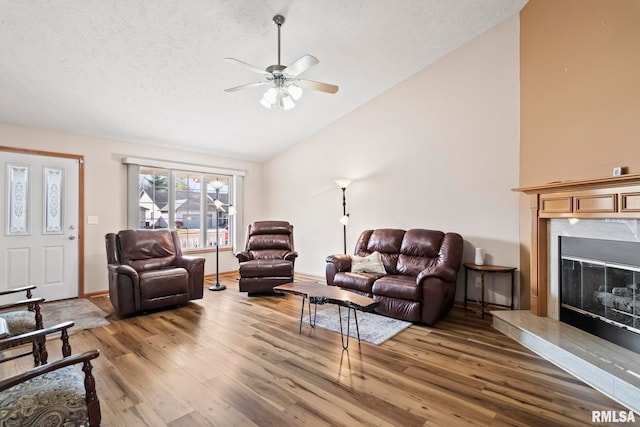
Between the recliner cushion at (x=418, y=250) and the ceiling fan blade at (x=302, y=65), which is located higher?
the ceiling fan blade at (x=302, y=65)

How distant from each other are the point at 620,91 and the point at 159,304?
16.9ft

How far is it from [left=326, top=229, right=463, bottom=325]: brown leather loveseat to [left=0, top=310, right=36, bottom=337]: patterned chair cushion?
296cm

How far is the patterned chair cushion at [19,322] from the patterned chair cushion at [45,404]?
1.07 m

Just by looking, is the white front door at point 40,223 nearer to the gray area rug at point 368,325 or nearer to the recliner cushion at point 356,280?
the gray area rug at point 368,325

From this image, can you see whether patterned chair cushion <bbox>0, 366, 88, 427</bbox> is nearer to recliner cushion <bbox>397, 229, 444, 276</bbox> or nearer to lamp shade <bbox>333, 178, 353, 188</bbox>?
recliner cushion <bbox>397, 229, 444, 276</bbox>

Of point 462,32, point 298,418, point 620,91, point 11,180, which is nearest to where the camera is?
point 298,418

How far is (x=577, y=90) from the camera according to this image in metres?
2.93

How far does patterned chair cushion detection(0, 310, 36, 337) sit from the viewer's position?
2.15 meters

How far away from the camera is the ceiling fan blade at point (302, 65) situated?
95.8 inches

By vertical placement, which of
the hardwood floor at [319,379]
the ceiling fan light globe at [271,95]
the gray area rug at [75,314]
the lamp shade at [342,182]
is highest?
the ceiling fan light globe at [271,95]

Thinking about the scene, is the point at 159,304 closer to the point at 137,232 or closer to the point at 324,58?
the point at 137,232

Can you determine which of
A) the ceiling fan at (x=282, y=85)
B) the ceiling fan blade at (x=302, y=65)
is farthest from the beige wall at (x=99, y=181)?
the ceiling fan blade at (x=302, y=65)

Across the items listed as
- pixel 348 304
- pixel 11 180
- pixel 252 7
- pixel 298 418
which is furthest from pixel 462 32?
pixel 11 180

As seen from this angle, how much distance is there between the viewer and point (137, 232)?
14.1ft
